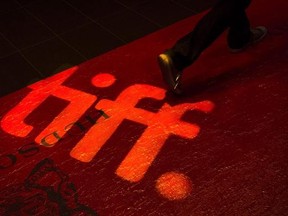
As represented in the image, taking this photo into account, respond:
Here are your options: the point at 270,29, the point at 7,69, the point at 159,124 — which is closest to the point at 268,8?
the point at 270,29

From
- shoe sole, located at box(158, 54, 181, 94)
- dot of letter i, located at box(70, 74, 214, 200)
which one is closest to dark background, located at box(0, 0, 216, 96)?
dot of letter i, located at box(70, 74, 214, 200)

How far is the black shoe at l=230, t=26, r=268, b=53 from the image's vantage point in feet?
7.36

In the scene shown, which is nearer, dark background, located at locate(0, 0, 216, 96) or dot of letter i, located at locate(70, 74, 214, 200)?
dot of letter i, located at locate(70, 74, 214, 200)

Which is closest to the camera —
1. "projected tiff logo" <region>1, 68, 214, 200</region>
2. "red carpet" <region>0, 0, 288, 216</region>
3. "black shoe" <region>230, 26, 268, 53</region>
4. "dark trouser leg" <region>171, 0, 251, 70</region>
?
"red carpet" <region>0, 0, 288, 216</region>

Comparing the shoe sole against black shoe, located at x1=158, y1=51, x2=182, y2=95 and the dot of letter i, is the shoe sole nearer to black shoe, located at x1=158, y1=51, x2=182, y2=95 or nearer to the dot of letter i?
black shoe, located at x1=158, y1=51, x2=182, y2=95

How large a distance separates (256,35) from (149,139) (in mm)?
1010

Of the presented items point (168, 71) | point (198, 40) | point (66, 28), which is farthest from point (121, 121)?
point (66, 28)

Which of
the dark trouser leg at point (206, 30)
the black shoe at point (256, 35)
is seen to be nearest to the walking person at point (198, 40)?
the dark trouser leg at point (206, 30)

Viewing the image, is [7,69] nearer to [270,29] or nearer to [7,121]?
[7,121]

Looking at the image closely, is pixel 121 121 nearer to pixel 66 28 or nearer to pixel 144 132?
pixel 144 132

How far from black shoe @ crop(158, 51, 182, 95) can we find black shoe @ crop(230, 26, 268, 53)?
1.83 feet

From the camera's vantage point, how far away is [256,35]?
2.26 meters

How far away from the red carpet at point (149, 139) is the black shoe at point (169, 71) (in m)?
0.10

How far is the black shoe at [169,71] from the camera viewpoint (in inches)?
71.5
